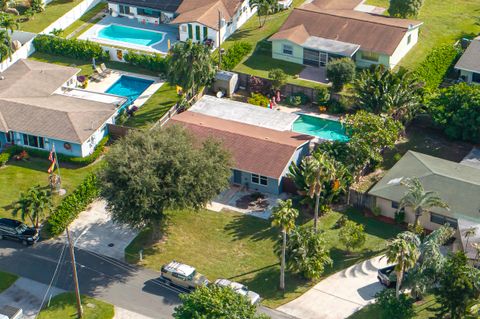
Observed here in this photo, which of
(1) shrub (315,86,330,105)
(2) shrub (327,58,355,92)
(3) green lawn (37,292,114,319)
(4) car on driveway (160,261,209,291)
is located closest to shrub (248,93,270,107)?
(1) shrub (315,86,330,105)

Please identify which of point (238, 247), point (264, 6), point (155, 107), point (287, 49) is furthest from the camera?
point (264, 6)

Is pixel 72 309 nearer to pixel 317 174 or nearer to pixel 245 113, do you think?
pixel 317 174

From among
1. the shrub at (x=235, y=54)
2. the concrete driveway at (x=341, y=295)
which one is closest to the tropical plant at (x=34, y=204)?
the concrete driveway at (x=341, y=295)

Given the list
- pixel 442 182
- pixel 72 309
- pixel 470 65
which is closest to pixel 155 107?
pixel 72 309

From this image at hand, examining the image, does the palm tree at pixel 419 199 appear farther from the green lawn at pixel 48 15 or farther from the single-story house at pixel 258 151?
the green lawn at pixel 48 15

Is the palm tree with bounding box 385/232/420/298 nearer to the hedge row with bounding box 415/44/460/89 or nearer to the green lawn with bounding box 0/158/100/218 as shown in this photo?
the green lawn with bounding box 0/158/100/218

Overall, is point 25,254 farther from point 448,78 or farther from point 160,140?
point 448,78
